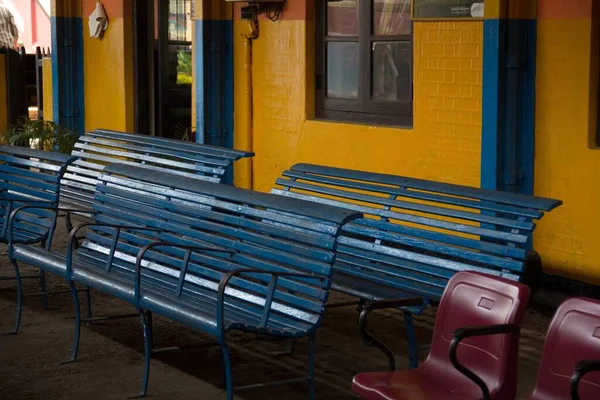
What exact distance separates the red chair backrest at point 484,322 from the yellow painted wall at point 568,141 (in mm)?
3163

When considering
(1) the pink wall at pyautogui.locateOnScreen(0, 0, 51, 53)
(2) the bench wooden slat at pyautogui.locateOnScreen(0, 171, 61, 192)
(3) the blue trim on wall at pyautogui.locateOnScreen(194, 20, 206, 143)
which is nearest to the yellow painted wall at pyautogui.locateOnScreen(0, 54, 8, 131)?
(3) the blue trim on wall at pyautogui.locateOnScreen(194, 20, 206, 143)

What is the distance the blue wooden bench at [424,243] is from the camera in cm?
564

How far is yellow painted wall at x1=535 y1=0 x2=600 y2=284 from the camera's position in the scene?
295 inches

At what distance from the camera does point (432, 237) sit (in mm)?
5984

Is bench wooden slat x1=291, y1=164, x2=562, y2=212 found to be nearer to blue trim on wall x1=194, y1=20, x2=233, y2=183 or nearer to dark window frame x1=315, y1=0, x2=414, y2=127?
dark window frame x1=315, y1=0, x2=414, y2=127

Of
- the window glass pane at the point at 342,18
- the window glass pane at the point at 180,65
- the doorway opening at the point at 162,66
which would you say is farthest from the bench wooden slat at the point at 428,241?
the window glass pane at the point at 180,65

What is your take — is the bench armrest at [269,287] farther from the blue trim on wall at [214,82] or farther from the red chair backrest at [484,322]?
the blue trim on wall at [214,82]

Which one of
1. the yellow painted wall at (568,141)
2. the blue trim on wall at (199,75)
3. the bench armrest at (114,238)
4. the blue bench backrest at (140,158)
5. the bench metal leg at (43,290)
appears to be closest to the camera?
the bench armrest at (114,238)

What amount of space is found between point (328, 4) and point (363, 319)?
5862 mm

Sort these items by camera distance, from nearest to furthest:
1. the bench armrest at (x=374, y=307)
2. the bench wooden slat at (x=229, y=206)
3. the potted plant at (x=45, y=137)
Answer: the bench armrest at (x=374, y=307), the bench wooden slat at (x=229, y=206), the potted plant at (x=45, y=137)

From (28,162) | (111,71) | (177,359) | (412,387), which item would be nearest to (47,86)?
(111,71)

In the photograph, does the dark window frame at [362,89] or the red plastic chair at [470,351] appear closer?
the red plastic chair at [470,351]

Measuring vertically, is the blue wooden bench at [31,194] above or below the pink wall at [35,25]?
below

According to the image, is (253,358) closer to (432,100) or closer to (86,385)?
(86,385)
